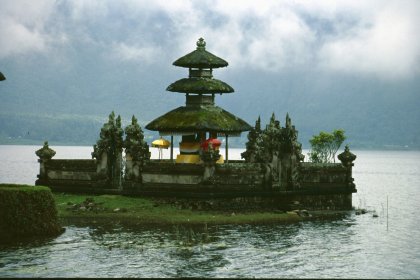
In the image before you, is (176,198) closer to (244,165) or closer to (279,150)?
(244,165)

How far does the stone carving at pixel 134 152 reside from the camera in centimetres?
5628

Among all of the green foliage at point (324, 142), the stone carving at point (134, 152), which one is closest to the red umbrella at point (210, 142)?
the stone carving at point (134, 152)

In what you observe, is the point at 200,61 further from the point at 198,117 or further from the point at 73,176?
the point at 73,176

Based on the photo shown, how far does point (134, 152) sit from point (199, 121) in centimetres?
576

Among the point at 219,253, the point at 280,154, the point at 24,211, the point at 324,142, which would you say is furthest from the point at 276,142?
the point at 324,142

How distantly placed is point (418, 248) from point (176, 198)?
16.4 metres

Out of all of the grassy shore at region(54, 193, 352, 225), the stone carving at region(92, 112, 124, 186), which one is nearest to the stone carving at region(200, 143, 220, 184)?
the grassy shore at region(54, 193, 352, 225)

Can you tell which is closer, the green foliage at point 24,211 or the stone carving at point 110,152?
the green foliage at point 24,211

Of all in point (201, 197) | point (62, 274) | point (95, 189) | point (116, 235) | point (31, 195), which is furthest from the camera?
point (95, 189)

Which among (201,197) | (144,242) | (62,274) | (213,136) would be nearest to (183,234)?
(144,242)

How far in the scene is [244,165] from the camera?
55312 millimetres

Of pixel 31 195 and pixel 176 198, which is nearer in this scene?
pixel 31 195

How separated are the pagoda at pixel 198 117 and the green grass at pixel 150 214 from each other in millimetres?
7267

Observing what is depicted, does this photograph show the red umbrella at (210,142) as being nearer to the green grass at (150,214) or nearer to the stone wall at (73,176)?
the green grass at (150,214)
